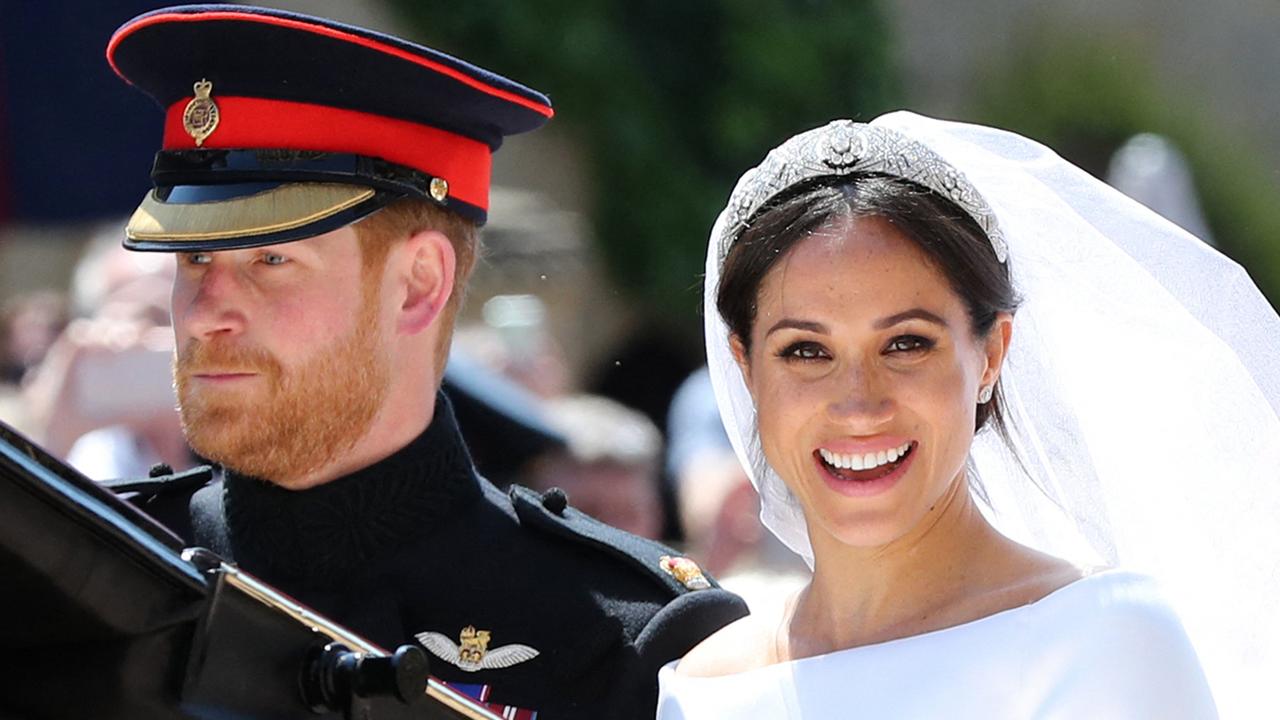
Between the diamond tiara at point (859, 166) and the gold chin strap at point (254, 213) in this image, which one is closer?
the diamond tiara at point (859, 166)

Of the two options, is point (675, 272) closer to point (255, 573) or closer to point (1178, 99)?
point (1178, 99)

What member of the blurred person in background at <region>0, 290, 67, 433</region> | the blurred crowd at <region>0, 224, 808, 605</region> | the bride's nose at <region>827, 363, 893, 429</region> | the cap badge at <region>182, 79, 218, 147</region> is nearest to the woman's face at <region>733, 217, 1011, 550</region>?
the bride's nose at <region>827, 363, 893, 429</region>

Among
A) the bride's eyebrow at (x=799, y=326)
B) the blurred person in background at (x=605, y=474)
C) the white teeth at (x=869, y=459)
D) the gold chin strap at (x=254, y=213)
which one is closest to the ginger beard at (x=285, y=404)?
the gold chin strap at (x=254, y=213)

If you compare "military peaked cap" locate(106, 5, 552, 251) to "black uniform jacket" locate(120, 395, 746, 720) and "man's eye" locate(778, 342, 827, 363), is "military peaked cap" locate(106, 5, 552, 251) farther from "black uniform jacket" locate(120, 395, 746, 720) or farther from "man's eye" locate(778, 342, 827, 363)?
"man's eye" locate(778, 342, 827, 363)

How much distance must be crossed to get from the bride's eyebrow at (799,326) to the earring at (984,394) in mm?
232

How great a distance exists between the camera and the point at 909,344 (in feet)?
7.72

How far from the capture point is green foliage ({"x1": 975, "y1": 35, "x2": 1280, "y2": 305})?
15.0 m

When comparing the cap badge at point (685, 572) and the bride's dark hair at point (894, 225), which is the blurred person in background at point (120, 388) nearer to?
the cap badge at point (685, 572)

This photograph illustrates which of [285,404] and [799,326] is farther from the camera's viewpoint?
[285,404]

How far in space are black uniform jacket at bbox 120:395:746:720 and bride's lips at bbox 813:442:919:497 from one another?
45 cm

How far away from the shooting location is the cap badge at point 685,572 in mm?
2811

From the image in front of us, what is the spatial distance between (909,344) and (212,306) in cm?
89

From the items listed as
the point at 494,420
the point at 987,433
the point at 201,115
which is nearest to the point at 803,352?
the point at 987,433

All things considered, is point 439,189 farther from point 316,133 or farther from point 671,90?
point 671,90
